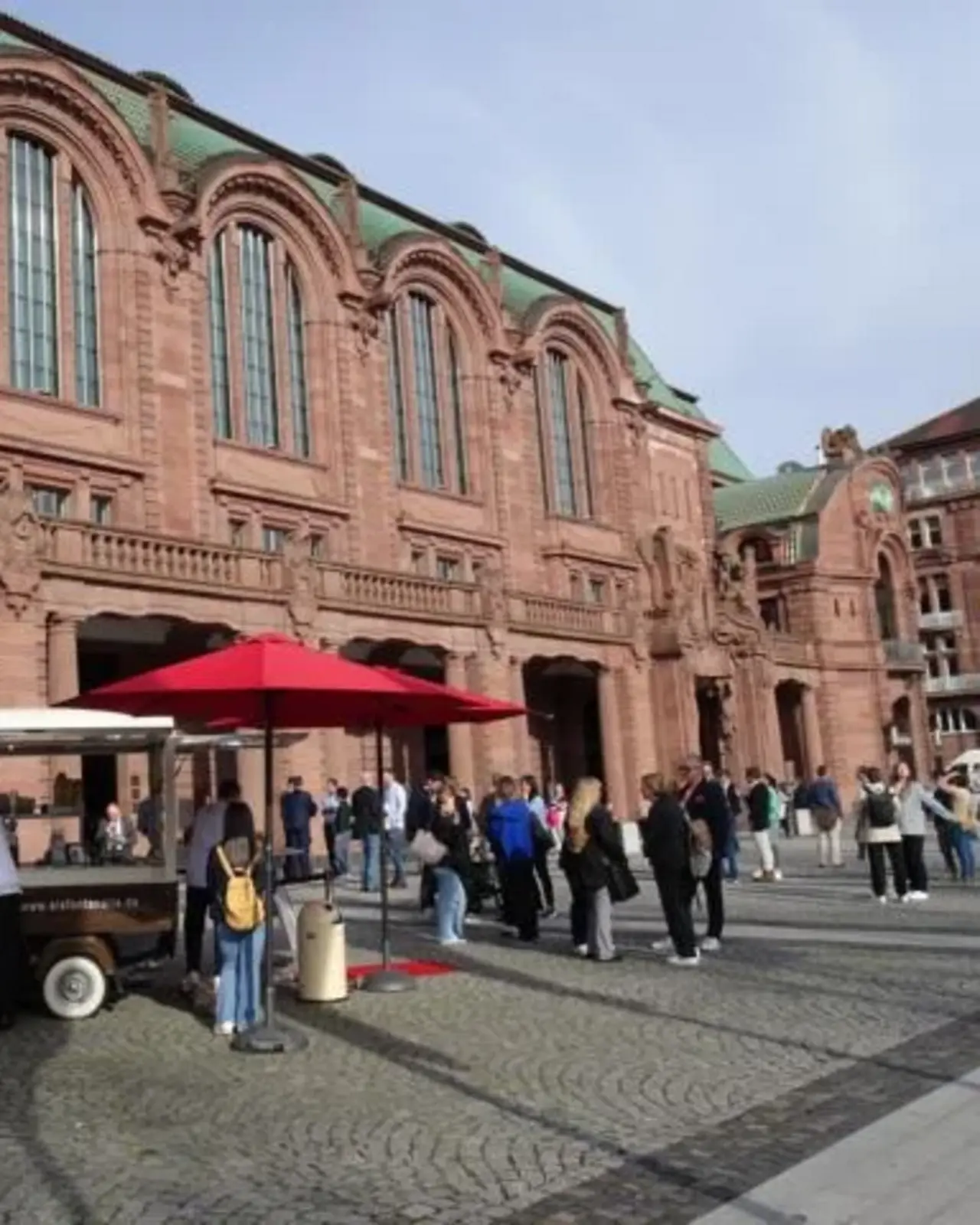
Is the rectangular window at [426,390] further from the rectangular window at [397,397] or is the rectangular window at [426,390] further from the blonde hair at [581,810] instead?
the blonde hair at [581,810]

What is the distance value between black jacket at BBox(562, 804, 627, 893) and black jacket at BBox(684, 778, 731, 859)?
1176mm

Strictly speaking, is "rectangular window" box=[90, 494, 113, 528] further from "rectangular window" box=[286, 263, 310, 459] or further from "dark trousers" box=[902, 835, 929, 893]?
"dark trousers" box=[902, 835, 929, 893]

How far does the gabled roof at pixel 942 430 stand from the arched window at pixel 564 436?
4113 cm

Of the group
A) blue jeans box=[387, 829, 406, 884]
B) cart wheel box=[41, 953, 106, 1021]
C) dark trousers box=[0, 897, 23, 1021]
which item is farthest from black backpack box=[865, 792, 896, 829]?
dark trousers box=[0, 897, 23, 1021]

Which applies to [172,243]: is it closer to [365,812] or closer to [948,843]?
[365,812]

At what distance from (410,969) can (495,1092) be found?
517 cm

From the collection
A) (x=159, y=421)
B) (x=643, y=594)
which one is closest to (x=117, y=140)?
(x=159, y=421)

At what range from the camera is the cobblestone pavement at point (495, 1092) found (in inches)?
231

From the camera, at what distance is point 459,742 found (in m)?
30.6

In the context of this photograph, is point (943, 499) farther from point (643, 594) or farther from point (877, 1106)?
point (877, 1106)

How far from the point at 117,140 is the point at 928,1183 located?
98.6 ft

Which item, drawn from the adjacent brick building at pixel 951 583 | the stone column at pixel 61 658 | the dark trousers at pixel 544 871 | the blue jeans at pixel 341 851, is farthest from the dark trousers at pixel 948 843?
the adjacent brick building at pixel 951 583

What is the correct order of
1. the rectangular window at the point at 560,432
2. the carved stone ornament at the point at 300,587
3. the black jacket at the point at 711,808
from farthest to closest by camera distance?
the rectangular window at the point at 560,432 < the carved stone ornament at the point at 300,587 < the black jacket at the point at 711,808

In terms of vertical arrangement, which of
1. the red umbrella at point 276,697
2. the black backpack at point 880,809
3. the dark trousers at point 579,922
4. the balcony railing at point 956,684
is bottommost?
the dark trousers at point 579,922
